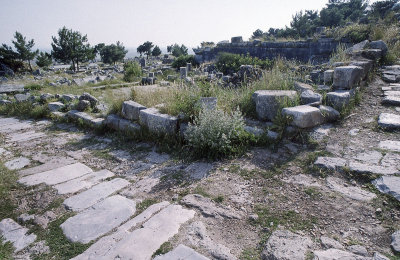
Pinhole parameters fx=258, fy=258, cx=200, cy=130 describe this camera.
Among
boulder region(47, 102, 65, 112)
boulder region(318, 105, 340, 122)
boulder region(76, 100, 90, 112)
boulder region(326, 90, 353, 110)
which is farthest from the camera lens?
boulder region(47, 102, 65, 112)

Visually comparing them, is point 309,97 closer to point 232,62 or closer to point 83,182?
point 83,182

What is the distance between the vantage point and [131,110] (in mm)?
5074

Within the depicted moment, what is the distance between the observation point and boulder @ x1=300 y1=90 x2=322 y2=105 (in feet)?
14.6

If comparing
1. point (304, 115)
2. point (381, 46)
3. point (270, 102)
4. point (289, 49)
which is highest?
point (289, 49)

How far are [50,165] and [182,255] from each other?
114 inches

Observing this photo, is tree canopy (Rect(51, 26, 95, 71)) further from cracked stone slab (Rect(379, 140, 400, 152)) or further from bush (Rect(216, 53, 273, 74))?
cracked stone slab (Rect(379, 140, 400, 152))

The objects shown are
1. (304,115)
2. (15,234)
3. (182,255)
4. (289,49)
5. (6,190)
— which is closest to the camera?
(182,255)

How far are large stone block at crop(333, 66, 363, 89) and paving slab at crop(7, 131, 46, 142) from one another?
20.0 feet

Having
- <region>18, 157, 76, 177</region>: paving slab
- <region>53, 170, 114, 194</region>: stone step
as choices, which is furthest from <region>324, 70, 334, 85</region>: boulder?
<region>18, 157, 76, 177</region>: paving slab

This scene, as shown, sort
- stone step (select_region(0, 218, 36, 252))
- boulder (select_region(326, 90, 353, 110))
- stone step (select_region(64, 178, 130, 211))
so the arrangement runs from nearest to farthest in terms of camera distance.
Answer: stone step (select_region(0, 218, 36, 252)), stone step (select_region(64, 178, 130, 211)), boulder (select_region(326, 90, 353, 110))

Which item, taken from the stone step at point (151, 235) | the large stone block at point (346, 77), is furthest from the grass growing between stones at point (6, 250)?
the large stone block at point (346, 77)

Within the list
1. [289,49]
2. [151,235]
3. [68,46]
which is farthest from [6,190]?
[68,46]

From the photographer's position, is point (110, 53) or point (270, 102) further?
point (110, 53)

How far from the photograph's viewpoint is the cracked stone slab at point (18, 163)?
3.85 meters
